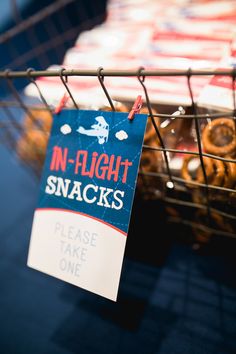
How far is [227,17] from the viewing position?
852 millimetres

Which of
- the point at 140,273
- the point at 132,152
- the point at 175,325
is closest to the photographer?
the point at 132,152

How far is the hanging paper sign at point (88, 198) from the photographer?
50 centimetres

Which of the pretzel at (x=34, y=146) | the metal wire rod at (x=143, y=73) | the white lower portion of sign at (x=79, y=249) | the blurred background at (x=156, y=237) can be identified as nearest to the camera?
the metal wire rod at (x=143, y=73)

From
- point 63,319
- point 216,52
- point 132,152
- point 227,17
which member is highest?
point 227,17

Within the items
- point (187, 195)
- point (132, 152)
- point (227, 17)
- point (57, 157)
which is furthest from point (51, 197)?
point (227, 17)

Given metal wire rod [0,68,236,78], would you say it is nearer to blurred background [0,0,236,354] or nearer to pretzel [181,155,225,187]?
blurred background [0,0,236,354]

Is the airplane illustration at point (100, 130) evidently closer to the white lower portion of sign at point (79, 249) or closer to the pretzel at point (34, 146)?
the white lower portion of sign at point (79, 249)

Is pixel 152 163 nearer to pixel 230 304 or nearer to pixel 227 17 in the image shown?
pixel 230 304

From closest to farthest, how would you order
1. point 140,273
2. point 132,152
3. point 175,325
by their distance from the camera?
point 132,152
point 175,325
point 140,273

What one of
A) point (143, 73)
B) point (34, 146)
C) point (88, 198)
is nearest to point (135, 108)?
point (143, 73)

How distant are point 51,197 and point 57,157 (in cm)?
7

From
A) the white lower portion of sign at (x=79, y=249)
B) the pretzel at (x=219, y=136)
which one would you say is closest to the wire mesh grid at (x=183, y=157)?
the pretzel at (x=219, y=136)

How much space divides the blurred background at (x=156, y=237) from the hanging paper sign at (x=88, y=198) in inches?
3.2

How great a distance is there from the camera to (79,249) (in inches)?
20.9
